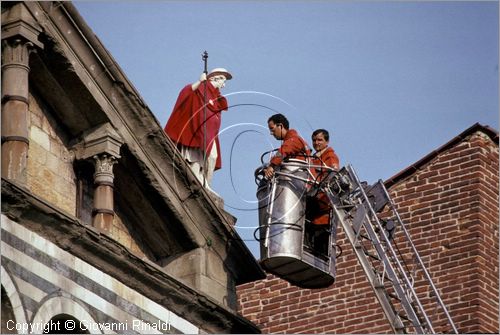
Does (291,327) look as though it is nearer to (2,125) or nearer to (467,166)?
(467,166)

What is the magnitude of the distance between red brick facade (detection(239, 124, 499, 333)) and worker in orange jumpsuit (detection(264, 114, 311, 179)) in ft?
16.8

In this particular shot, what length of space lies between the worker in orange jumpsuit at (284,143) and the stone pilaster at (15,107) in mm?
3464

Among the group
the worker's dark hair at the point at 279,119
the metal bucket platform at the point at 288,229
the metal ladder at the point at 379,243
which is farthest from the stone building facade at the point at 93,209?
the metal ladder at the point at 379,243

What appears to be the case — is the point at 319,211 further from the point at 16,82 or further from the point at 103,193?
the point at 16,82

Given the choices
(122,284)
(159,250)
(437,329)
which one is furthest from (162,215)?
(437,329)

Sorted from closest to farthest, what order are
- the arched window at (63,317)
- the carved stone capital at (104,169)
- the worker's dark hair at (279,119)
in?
1. the arched window at (63,317)
2. the carved stone capital at (104,169)
3. the worker's dark hair at (279,119)

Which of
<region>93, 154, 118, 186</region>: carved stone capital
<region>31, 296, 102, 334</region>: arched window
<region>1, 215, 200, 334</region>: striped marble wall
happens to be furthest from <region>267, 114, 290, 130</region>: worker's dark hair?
<region>31, 296, 102, 334</region>: arched window

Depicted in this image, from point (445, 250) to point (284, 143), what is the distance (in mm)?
5819

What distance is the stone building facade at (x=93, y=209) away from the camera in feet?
70.9

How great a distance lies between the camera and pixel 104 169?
77.8ft

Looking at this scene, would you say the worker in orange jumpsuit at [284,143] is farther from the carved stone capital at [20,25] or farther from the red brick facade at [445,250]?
the red brick facade at [445,250]

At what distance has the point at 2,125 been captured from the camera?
881 inches

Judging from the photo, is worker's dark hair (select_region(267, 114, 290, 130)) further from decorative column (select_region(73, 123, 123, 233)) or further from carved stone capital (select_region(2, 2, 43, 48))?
carved stone capital (select_region(2, 2, 43, 48))

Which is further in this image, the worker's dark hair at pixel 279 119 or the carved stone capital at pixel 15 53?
the worker's dark hair at pixel 279 119
